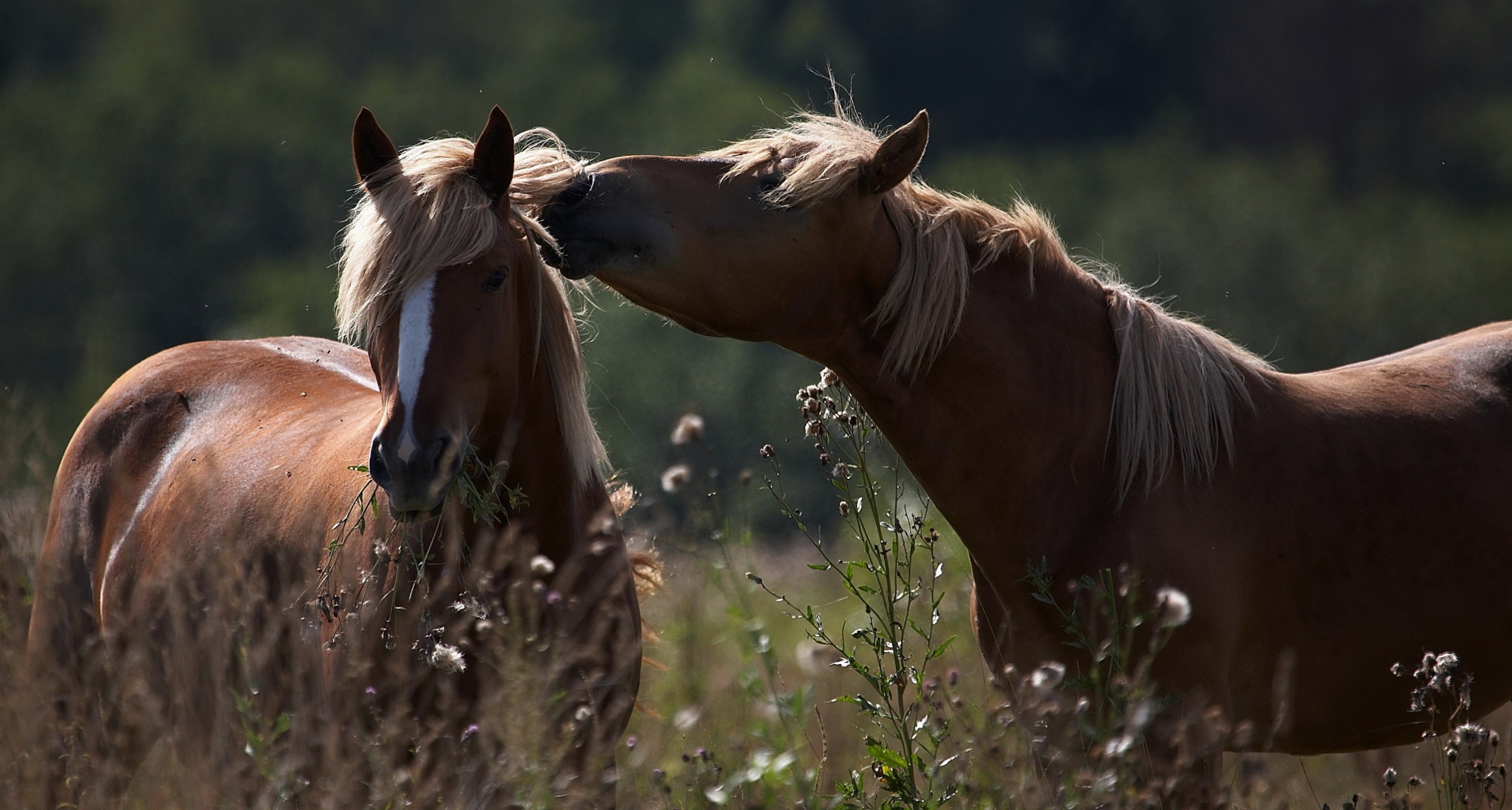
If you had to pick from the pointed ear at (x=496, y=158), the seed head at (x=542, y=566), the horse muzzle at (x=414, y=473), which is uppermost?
the pointed ear at (x=496, y=158)


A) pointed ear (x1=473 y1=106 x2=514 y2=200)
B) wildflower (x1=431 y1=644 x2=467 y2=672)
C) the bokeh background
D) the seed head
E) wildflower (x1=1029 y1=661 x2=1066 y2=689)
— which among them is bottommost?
wildflower (x1=431 y1=644 x2=467 y2=672)

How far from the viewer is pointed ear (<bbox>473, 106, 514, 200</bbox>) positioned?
3139mm

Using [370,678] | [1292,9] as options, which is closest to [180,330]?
[370,678]

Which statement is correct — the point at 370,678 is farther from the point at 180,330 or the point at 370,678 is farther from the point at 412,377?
the point at 180,330

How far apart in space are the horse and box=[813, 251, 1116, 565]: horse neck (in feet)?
2.69

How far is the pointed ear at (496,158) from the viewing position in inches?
124

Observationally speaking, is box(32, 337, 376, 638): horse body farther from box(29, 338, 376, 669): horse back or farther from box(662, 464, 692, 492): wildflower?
box(662, 464, 692, 492): wildflower

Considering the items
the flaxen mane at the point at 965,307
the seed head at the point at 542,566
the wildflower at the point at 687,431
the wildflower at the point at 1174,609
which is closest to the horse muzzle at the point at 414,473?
the seed head at the point at 542,566

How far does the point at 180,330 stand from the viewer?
80.6ft

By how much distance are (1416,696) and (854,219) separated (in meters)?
1.91

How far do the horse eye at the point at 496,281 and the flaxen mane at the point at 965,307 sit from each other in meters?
0.59

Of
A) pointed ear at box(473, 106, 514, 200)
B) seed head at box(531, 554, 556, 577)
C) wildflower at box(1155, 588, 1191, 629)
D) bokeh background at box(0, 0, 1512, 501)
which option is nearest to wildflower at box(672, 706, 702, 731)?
seed head at box(531, 554, 556, 577)

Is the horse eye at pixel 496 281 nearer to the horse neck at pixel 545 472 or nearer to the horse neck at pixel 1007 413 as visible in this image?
the horse neck at pixel 545 472

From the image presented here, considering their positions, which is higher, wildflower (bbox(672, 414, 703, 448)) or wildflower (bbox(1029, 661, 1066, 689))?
wildflower (bbox(672, 414, 703, 448))
